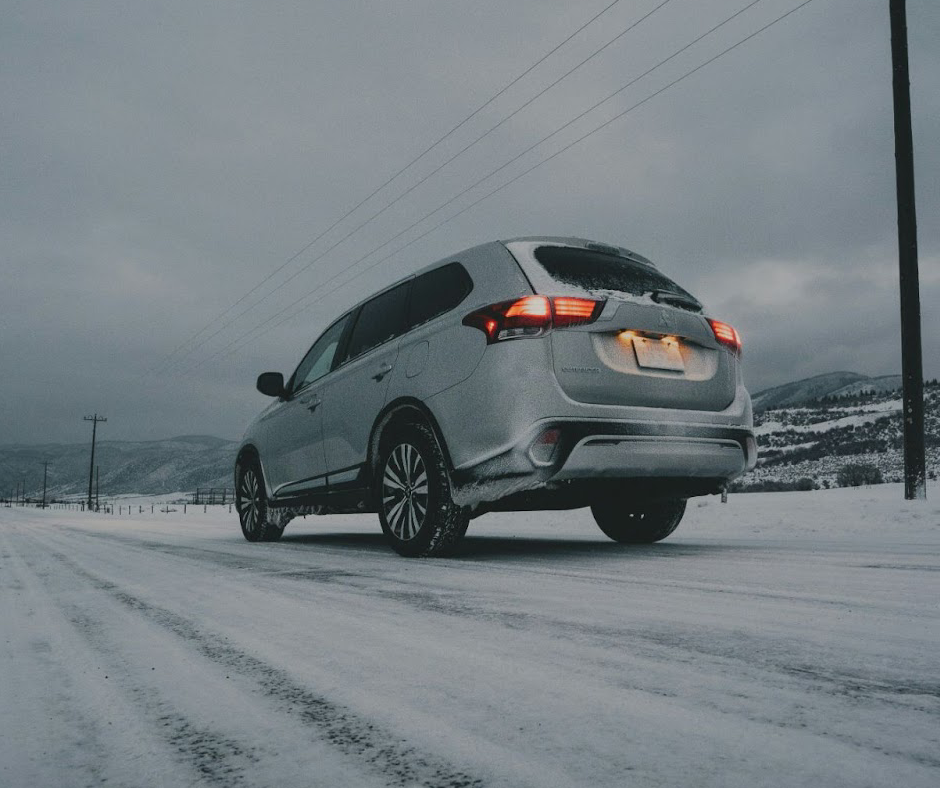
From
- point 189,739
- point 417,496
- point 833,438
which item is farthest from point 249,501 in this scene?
point 833,438

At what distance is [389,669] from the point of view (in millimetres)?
1653

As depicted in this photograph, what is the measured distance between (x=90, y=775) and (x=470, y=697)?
65cm

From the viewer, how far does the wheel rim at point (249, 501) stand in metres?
7.63

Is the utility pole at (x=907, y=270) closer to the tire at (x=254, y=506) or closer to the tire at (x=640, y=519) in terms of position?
the tire at (x=640, y=519)

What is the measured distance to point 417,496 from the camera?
464 cm

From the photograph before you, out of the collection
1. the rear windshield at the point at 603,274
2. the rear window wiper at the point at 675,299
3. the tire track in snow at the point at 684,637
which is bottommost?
the tire track in snow at the point at 684,637

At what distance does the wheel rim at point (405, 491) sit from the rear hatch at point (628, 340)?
3.87 ft

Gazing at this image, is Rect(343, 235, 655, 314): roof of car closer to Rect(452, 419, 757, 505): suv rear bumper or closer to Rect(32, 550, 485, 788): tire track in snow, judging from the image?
Rect(452, 419, 757, 505): suv rear bumper

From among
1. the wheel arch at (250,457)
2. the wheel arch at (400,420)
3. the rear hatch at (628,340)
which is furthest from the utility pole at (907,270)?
the wheel arch at (250,457)

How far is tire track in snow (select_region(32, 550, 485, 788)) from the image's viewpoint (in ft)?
3.32

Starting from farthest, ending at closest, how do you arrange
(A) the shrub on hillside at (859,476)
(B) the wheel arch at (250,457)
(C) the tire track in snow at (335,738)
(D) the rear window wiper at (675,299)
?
(A) the shrub on hillside at (859,476)
(B) the wheel arch at (250,457)
(D) the rear window wiper at (675,299)
(C) the tire track in snow at (335,738)

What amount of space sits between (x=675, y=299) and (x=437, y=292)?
1.54 meters

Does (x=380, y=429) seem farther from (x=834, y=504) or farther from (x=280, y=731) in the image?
(x=834, y=504)

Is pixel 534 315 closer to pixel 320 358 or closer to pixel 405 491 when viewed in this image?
pixel 405 491
